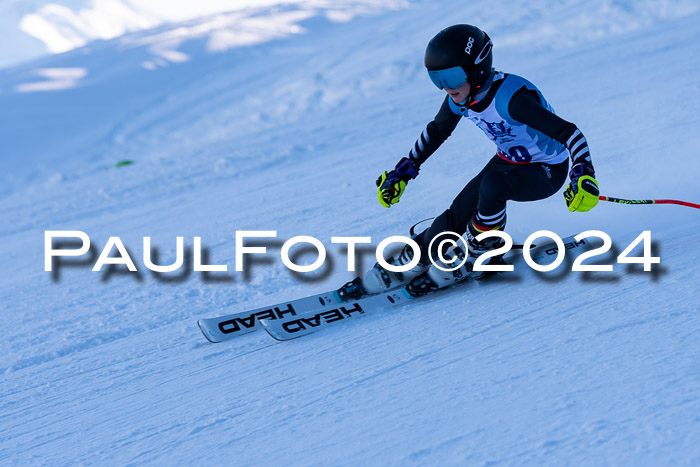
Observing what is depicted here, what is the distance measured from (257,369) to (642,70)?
24.1 feet

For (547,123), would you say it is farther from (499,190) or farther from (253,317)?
(253,317)

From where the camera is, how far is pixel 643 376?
1978 millimetres

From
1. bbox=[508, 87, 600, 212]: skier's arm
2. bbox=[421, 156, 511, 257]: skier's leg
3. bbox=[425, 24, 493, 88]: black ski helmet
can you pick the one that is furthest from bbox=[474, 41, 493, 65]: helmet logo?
bbox=[421, 156, 511, 257]: skier's leg

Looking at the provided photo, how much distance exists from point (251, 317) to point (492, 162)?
5.22 ft

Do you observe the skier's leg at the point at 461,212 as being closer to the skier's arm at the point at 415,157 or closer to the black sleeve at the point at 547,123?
the skier's arm at the point at 415,157

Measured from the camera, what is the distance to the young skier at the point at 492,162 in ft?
9.18

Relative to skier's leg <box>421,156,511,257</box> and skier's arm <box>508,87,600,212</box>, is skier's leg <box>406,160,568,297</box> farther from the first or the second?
skier's arm <box>508,87,600,212</box>

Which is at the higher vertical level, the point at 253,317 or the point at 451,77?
the point at 451,77

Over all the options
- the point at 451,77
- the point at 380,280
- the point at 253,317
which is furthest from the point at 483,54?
the point at 253,317

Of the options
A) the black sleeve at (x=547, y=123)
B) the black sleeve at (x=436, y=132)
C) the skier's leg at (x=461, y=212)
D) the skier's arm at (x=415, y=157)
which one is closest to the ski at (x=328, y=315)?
the skier's leg at (x=461, y=212)

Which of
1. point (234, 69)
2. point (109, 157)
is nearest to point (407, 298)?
point (109, 157)

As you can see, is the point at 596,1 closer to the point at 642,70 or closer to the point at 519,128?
the point at 642,70

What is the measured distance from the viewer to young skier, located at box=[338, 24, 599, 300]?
9.18 ft

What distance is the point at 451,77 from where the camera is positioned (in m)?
2.85
